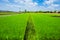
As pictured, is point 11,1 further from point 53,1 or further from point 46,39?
point 46,39

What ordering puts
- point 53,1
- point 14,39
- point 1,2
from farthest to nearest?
1. point 53,1
2. point 1,2
3. point 14,39

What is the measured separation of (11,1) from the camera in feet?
15.3

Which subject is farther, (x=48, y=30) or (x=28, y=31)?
(x=28, y=31)

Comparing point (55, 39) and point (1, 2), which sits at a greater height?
point (1, 2)

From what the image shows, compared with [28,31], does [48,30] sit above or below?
above

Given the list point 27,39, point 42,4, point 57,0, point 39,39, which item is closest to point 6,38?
point 27,39

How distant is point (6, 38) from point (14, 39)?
24 cm

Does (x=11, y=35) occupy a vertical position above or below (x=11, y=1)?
below

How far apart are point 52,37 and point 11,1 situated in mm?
2026

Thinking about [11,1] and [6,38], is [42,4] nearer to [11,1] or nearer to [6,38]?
[11,1]

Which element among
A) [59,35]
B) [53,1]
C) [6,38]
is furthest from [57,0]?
[6,38]

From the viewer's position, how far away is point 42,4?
4.94 m

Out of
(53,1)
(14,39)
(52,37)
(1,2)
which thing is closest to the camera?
(14,39)

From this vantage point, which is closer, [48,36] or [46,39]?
[46,39]
